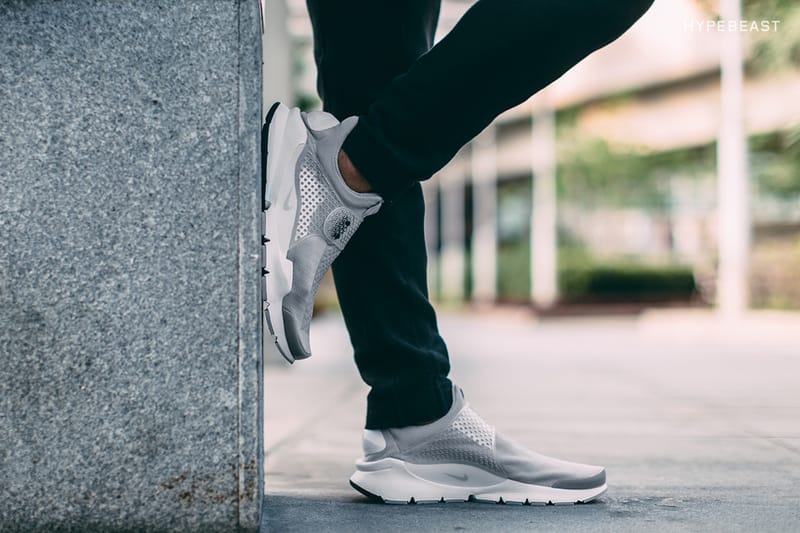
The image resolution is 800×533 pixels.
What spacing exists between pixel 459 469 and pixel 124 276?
0.76m

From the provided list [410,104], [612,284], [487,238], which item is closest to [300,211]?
[410,104]

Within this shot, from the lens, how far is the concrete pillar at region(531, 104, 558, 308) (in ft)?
64.0

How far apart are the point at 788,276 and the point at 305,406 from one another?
12807 millimetres

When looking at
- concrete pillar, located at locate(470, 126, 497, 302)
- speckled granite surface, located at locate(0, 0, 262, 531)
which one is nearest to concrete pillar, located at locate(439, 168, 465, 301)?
concrete pillar, located at locate(470, 126, 497, 302)

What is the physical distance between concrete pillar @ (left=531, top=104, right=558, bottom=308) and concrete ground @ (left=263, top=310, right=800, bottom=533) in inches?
479

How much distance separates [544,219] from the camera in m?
20.6

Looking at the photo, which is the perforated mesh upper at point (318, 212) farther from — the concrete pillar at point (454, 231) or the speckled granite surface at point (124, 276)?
the concrete pillar at point (454, 231)

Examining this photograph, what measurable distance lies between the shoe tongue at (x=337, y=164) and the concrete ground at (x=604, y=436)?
0.52m

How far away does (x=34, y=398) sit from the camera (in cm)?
138

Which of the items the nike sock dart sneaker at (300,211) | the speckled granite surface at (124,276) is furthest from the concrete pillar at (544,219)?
the speckled granite surface at (124,276)

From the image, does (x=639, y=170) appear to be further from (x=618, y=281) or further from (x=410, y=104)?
(x=410, y=104)

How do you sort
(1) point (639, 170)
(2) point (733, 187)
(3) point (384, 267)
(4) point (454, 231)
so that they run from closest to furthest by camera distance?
1. (3) point (384, 267)
2. (2) point (733, 187)
3. (1) point (639, 170)
4. (4) point (454, 231)

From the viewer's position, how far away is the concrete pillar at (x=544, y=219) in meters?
19.5

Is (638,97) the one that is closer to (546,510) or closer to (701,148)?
(701,148)
